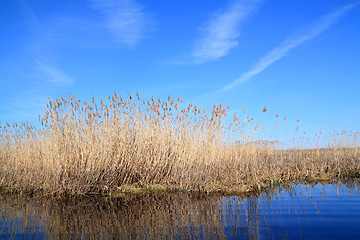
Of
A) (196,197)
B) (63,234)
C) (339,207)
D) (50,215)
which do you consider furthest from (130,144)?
(339,207)

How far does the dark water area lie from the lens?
125 inches

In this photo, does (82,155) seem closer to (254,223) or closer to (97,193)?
(97,193)

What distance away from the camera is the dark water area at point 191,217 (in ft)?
10.4

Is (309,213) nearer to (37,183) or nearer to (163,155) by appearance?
(163,155)

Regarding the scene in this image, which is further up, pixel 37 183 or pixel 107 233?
pixel 37 183

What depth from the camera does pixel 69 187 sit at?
19.0 ft

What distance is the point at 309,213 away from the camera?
3939 mm

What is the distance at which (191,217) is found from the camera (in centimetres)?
386

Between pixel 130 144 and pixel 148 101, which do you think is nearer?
pixel 130 144

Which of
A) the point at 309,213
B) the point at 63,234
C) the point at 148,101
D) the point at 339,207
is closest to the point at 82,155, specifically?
the point at 148,101

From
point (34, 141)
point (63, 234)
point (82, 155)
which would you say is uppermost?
point (34, 141)

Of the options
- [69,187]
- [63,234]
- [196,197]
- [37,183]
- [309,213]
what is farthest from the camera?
[37,183]

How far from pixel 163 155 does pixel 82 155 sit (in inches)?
76.1

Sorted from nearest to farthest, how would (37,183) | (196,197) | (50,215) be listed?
1. (50,215)
2. (196,197)
3. (37,183)
